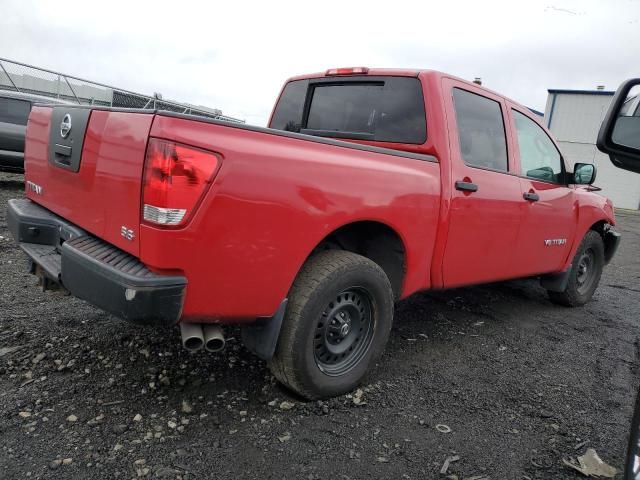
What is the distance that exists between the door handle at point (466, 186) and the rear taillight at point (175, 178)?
71.1 inches

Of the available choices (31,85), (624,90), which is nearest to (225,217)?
(624,90)

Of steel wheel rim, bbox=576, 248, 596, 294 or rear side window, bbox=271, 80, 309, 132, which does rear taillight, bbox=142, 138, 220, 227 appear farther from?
steel wheel rim, bbox=576, 248, 596, 294

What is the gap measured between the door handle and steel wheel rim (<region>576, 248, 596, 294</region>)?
2470 millimetres

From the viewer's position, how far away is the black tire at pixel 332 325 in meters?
2.45

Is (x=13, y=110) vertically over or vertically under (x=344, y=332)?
over

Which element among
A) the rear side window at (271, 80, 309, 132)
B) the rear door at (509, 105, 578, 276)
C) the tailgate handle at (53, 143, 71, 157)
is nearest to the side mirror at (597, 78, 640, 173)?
the rear door at (509, 105, 578, 276)

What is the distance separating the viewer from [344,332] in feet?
9.09

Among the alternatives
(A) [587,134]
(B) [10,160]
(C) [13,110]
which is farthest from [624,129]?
(A) [587,134]

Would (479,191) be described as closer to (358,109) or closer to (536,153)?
(358,109)

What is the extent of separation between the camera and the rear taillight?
1956mm

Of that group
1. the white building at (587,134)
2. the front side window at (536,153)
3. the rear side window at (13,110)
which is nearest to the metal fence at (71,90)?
the rear side window at (13,110)

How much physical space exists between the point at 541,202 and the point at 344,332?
230cm

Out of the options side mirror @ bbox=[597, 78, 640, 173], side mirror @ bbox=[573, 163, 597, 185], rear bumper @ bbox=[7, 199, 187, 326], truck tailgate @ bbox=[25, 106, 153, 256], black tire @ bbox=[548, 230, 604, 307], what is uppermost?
side mirror @ bbox=[597, 78, 640, 173]

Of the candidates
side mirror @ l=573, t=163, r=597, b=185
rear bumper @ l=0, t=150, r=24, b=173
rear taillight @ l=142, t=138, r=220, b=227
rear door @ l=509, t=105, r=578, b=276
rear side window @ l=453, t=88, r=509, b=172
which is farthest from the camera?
rear bumper @ l=0, t=150, r=24, b=173
